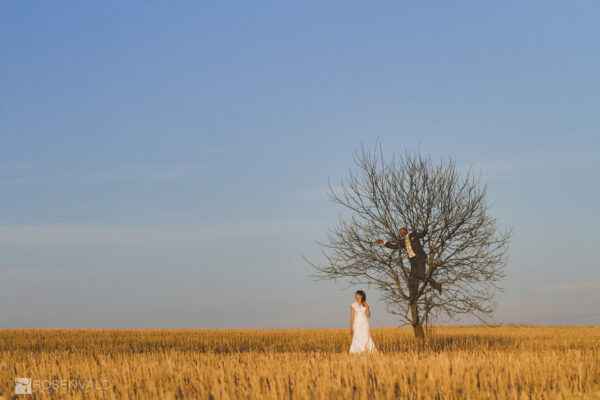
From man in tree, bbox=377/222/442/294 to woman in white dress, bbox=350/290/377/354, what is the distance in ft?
8.14

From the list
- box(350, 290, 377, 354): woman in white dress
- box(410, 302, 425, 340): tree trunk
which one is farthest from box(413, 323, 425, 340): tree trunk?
box(350, 290, 377, 354): woman in white dress

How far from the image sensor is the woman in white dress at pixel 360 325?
15625 millimetres

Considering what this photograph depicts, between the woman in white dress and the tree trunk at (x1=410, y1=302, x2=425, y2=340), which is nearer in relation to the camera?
the woman in white dress

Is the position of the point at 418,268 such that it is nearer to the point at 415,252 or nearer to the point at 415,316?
the point at 415,252

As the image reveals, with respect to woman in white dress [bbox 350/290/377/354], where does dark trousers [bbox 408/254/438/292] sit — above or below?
above

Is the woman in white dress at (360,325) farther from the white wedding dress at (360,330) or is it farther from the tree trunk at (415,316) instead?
the tree trunk at (415,316)

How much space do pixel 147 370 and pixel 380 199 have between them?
997cm

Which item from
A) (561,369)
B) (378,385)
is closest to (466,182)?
(561,369)

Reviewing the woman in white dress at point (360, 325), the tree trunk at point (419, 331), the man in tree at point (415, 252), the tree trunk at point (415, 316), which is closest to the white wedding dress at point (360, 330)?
the woman in white dress at point (360, 325)

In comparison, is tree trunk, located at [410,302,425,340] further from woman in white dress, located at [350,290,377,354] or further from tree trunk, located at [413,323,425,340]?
woman in white dress, located at [350,290,377,354]

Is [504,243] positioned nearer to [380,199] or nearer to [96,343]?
[380,199]

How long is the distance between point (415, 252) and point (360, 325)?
3.62 meters

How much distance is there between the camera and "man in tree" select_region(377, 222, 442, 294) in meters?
17.8

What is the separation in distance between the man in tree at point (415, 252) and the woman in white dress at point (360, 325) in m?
2.48
